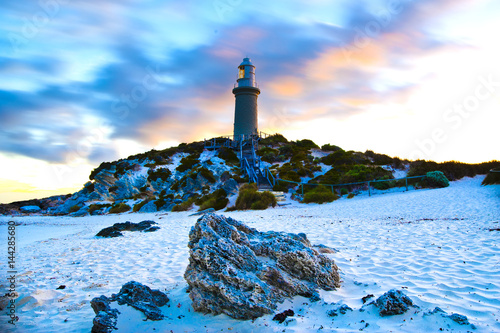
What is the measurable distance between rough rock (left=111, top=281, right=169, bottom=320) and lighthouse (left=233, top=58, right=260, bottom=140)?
31.9m

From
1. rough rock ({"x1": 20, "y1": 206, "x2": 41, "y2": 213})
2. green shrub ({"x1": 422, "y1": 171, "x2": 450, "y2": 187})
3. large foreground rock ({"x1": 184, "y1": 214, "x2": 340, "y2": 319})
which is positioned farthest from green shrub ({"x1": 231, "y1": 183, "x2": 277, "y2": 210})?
rough rock ({"x1": 20, "y1": 206, "x2": 41, "y2": 213})

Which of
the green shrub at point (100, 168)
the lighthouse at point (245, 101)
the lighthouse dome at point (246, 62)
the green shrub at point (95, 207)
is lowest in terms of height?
the green shrub at point (95, 207)

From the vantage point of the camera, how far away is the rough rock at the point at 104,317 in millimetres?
3258

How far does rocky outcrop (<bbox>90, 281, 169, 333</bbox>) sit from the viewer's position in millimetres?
3307

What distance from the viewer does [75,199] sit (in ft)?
101

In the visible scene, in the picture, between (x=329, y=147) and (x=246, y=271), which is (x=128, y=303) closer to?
(x=246, y=271)

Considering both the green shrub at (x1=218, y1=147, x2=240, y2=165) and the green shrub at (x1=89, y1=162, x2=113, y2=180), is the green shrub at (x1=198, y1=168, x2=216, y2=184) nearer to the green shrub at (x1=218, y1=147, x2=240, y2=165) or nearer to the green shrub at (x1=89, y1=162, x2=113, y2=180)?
the green shrub at (x1=218, y1=147, x2=240, y2=165)

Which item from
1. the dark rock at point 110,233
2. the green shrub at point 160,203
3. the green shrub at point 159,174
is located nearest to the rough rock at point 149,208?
the green shrub at point 160,203

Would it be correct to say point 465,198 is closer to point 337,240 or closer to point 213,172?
point 337,240

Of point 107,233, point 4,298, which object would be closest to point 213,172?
point 107,233

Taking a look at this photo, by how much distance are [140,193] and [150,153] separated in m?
10.8

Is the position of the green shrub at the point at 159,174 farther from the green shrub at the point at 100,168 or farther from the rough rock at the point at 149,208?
the rough rock at the point at 149,208

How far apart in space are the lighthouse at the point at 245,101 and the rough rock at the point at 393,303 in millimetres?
32424

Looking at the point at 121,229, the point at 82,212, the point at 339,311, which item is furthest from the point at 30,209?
the point at 339,311
